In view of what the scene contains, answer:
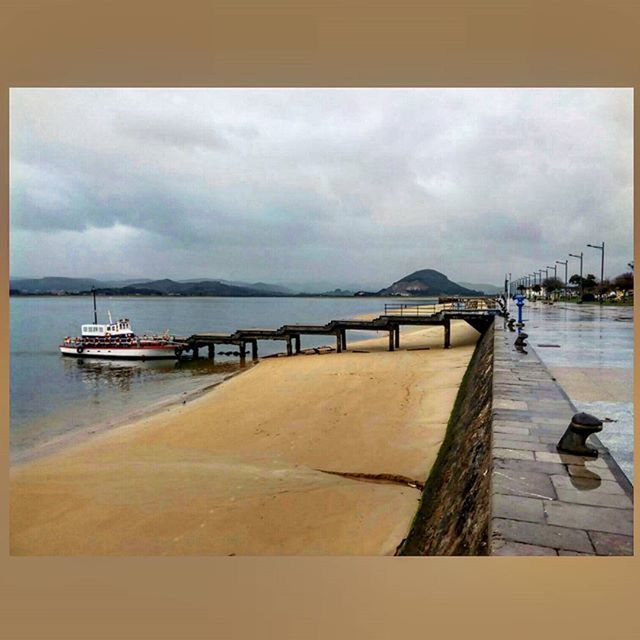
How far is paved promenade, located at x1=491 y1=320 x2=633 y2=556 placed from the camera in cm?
235

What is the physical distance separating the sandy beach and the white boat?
522 inches

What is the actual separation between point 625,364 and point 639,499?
5.73 m

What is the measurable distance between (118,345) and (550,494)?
2556 cm

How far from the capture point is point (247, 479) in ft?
19.6

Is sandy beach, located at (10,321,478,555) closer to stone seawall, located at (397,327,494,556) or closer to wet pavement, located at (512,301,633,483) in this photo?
stone seawall, located at (397,327,494,556)

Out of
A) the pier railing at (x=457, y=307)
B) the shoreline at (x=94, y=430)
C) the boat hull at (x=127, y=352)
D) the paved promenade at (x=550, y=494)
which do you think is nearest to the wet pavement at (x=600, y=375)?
the paved promenade at (x=550, y=494)

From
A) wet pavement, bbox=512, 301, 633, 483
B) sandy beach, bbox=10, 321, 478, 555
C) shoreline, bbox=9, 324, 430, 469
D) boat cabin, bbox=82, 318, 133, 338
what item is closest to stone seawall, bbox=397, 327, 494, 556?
sandy beach, bbox=10, 321, 478, 555

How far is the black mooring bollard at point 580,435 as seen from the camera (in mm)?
3275

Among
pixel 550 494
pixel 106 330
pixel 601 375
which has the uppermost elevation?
pixel 601 375

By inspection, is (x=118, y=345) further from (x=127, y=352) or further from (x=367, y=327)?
(x=367, y=327)

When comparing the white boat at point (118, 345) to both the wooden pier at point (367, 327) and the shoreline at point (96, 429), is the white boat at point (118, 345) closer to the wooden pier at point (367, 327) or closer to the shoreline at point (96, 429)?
the wooden pier at point (367, 327)

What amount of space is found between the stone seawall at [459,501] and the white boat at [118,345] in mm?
20850

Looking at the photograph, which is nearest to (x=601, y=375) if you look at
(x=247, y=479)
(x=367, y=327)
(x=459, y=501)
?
(x=459, y=501)
